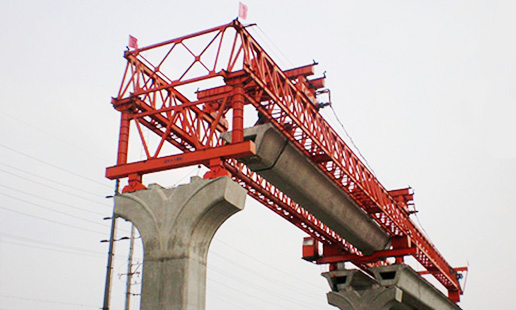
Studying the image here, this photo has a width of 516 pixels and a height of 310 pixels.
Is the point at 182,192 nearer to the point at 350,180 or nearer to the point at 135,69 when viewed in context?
the point at 135,69

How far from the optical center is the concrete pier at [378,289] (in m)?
36.8

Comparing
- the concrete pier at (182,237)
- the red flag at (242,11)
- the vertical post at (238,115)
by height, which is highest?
the red flag at (242,11)

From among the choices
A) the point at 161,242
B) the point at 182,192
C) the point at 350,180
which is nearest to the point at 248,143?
the point at 182,192

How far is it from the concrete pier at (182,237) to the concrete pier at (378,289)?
67.0 feet

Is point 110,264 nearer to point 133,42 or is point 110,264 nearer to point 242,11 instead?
point 133,42

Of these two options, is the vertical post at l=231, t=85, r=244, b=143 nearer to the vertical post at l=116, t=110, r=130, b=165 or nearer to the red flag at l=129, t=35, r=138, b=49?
the vertical post at l=116, t=110, r=130, b=165

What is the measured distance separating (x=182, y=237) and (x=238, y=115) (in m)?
4.13

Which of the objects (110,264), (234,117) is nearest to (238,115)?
(234,117)

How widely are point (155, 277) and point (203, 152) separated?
4058 mm

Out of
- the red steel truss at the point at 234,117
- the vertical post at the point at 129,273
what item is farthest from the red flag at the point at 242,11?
the vertical post at the point at 129,273

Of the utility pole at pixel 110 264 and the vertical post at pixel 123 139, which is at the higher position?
the vertical post at pixel 123 139

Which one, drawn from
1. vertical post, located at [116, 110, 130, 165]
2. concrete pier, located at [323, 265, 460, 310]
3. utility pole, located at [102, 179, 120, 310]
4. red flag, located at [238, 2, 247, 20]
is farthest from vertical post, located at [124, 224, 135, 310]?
red flag, located at [238, 2, 247, 20]

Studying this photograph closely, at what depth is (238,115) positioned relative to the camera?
19.6 metres

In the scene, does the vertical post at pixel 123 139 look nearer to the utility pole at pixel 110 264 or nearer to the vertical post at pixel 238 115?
the vertical post at pixel 238 115
